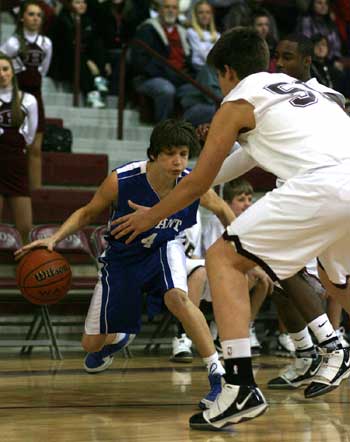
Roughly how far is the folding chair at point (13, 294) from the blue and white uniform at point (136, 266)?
1800 millimetres

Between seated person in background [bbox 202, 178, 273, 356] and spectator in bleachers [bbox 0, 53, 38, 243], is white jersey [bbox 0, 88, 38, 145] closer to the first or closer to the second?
spectator in bleachers [bbox 0, 53, 38, 243]

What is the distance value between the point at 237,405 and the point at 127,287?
5.60ft

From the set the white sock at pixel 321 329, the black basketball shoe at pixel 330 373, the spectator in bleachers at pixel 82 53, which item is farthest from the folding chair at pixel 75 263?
the black basketball shoe at pixel 330 373

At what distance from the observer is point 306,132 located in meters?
4.31

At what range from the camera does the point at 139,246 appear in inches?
229

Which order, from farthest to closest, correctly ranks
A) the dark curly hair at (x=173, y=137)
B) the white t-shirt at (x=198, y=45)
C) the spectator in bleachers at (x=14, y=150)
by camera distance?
the white t-shirt at (x=198, y=45) → the spectator in bleachers at (x=14, y=150) → the dark curly hair at (x=173, y=137)

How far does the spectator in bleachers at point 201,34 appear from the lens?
35.7 feet

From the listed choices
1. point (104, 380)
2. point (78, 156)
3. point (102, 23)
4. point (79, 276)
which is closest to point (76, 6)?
point (102, 23)

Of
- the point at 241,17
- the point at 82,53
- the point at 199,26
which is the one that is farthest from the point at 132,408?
the point at 241,17

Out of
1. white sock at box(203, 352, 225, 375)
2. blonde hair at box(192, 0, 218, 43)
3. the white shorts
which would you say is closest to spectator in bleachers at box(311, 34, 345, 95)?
blonde hair at box(192, 0, 218, 43)

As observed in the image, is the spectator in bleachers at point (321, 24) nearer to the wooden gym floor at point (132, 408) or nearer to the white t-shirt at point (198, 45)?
the white t-shirt at point (198, 45)

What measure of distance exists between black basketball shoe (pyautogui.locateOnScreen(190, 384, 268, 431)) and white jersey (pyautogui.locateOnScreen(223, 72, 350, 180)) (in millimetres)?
891

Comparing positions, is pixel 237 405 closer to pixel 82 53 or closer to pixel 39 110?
pixel 39 110

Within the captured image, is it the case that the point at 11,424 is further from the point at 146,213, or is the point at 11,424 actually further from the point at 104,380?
the point at 104,380
